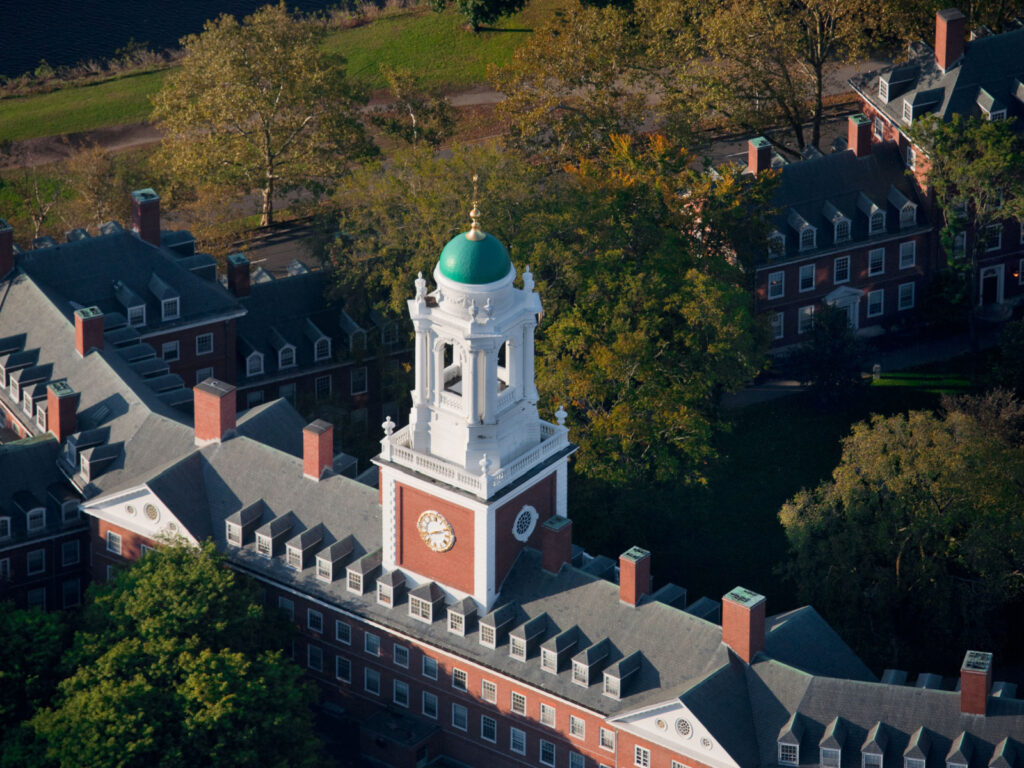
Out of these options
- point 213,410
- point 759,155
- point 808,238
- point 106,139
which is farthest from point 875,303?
point 106,139

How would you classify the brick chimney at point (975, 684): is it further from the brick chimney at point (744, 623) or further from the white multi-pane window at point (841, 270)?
the white multi-pane window at point (841, 270)

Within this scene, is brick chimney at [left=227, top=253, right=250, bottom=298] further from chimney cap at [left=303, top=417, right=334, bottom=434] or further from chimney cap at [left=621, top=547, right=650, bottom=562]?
chimney cap at [left=621, top=547, right=650, bottom=562]

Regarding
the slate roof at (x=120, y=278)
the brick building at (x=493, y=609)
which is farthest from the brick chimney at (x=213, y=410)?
the slate roof at (x=120, y=278)

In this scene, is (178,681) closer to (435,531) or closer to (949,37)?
(435,531)

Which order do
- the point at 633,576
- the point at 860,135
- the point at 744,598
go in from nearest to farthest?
the point at 744,598
the point at 633,576
the point at 860,135

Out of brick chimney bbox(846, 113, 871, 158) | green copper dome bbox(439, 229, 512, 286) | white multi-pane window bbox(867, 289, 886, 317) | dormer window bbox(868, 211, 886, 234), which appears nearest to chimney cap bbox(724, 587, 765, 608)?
green copper dome bbox(439, 229, 512, 286)

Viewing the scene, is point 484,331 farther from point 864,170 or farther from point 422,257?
point 864,170
